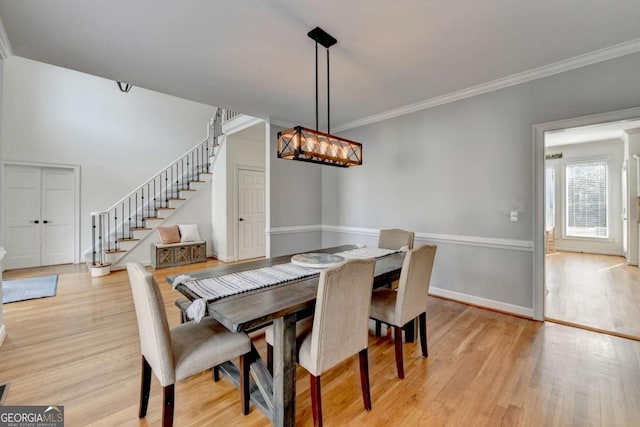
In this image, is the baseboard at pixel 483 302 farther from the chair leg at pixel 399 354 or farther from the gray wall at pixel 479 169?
the chair leg at pixel 399 354

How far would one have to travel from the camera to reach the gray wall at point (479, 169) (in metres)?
2.66

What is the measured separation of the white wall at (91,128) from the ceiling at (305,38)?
12.1 ft

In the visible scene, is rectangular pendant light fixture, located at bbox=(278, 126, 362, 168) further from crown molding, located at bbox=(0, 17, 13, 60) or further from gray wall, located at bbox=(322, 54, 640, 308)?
crown molding, located at bbox=(0, 17, 13, 60)

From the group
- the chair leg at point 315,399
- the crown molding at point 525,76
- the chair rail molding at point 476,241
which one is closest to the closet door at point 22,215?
the chair rail molding at point 476,241

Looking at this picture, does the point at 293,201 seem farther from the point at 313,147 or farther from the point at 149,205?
the point at 149,205

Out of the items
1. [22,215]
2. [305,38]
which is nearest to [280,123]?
A: [305,38]


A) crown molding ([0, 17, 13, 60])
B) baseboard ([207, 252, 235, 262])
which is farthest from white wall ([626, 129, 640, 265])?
crown molding ([0, 17, 13, 60])

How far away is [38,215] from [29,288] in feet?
6.91

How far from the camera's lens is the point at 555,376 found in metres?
1.98

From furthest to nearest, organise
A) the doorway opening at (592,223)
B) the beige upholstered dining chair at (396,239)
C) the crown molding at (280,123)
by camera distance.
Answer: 1. the crown molding at (280,123)
2. the doorway opening at (592,223)
3. the beige upholstered dining chair at (396,239)

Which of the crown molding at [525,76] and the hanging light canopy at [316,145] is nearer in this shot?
the hanging light canopy at [316,145]

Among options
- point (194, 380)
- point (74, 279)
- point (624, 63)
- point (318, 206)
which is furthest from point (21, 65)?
point (624, 63)

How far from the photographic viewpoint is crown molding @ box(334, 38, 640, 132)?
7.95 feet

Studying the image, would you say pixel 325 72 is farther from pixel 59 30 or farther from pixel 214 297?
Result: pixel 214 297
